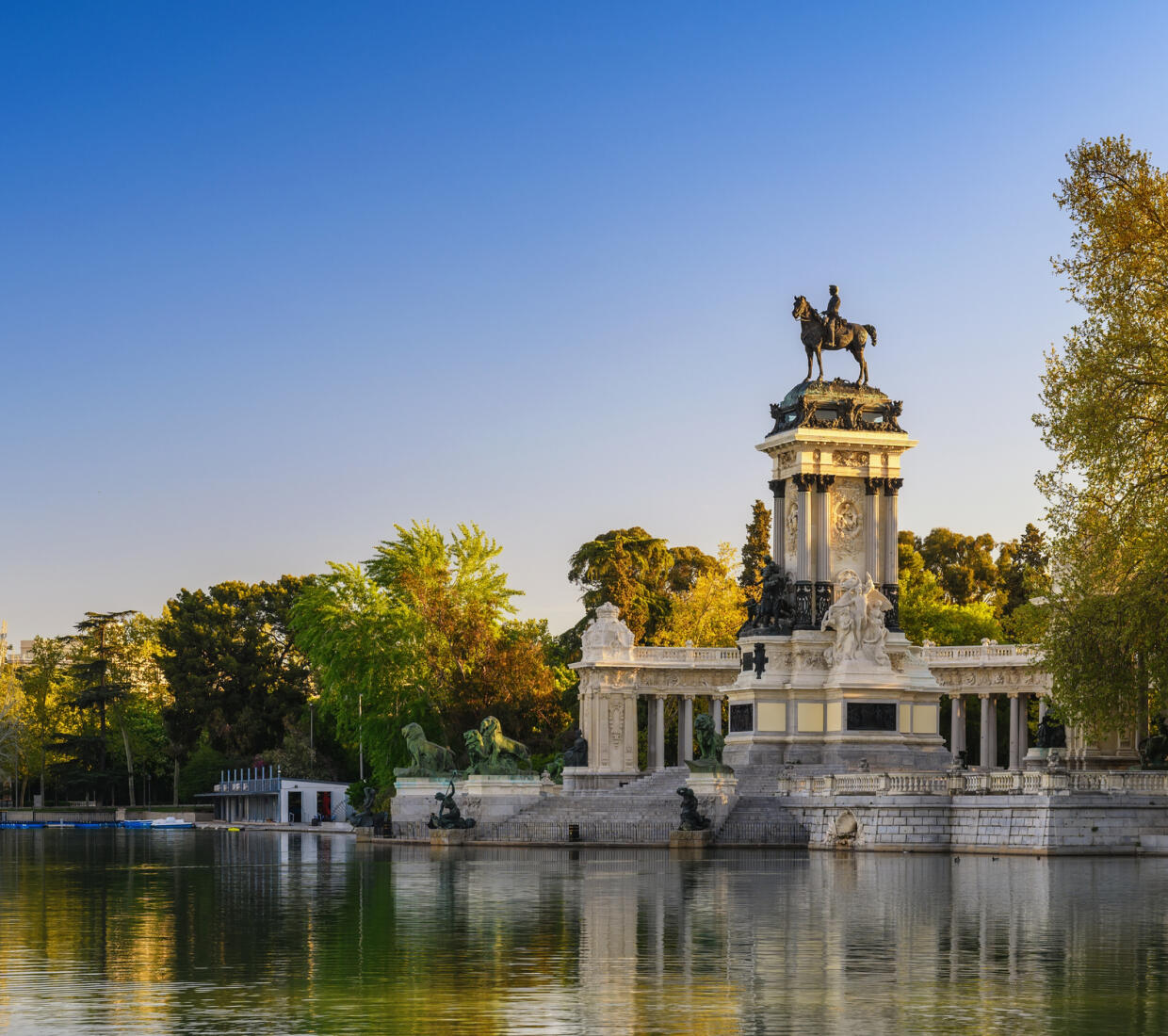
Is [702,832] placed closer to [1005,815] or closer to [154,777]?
[1005,815]

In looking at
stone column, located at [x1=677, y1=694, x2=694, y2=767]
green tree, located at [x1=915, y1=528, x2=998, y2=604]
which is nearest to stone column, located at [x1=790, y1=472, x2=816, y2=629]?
stone column, located at [x1=677, y1=694, x2=694, y2=767]

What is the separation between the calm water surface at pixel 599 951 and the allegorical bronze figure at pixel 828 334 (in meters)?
26.4

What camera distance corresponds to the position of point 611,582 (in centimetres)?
9150

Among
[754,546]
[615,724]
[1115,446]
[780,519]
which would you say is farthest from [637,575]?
[1115,446]

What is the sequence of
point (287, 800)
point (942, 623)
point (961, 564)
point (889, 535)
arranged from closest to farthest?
point (889, 535) → point (942, 623) → point (287, 800) → point (961, 564)

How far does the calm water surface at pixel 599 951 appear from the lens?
588 inches

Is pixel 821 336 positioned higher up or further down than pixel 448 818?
higher up

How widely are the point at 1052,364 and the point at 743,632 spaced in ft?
68.0

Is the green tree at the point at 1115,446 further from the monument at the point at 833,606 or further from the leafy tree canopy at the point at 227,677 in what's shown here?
the leafy tree canopy at the point at 227,677

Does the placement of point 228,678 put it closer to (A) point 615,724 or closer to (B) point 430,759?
(A) point 615,724

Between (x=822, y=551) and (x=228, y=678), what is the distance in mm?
61205

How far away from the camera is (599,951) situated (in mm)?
19406

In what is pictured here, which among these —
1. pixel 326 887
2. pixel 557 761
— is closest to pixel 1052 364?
pixel 326 887

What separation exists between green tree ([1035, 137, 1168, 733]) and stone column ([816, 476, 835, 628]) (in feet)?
65.4
